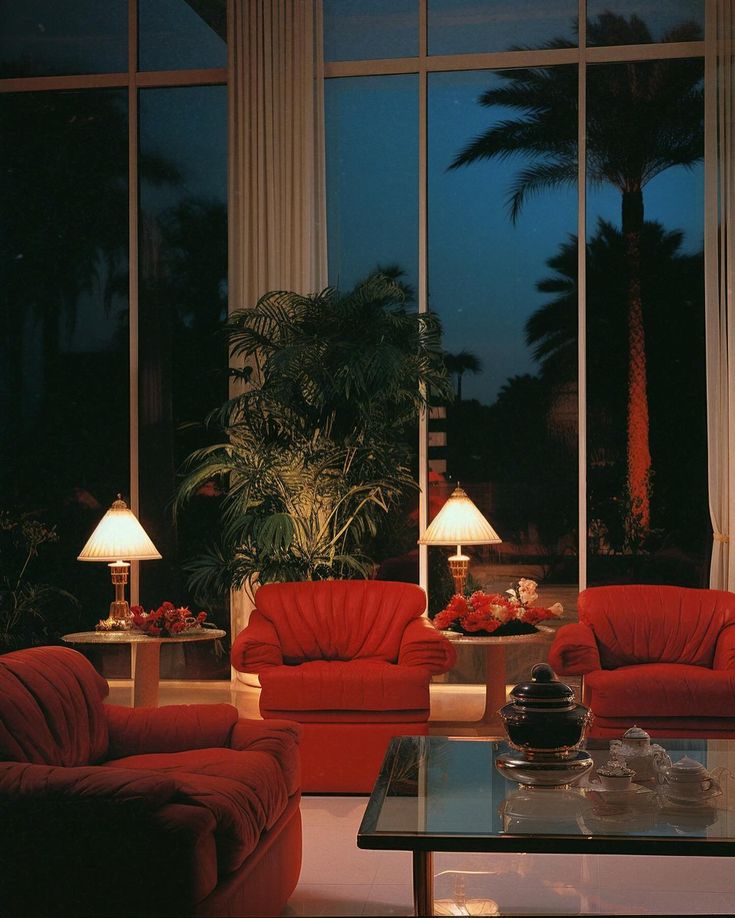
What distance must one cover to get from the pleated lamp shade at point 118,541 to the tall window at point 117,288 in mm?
1740

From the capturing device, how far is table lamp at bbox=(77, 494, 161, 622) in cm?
596

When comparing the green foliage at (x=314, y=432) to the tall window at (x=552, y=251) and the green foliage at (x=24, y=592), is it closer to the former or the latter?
the tall window at (x=552, y=251)

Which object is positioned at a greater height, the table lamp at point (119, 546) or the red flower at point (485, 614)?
the table lamp at point (119, 546)

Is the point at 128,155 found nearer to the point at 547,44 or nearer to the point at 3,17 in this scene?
the point at 3,17

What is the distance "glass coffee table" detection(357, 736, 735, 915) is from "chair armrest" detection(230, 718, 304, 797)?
33 cm

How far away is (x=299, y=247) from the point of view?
755cm

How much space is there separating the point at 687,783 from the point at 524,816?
561 mm

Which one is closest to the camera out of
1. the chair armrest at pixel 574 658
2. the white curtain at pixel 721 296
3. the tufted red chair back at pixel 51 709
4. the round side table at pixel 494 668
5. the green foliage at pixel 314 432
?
the tufted red chair back at pixel 51 709

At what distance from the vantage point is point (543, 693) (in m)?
3.70

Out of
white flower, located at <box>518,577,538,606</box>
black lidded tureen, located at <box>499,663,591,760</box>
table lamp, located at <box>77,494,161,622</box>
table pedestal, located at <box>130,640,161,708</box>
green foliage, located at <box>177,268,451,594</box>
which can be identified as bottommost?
table pedestal, located at <box>130,640,161,708</box>

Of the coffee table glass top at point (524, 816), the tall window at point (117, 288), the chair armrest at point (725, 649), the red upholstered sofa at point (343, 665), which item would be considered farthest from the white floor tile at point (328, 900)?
the tall window at point (117, 288)

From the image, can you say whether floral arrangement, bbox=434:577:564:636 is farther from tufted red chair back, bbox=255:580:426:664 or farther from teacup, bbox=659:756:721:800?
teacup, bbox=659:756:721:800

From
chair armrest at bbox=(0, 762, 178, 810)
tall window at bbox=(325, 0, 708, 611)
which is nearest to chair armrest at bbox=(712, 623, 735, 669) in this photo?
tall window at bbox=(325, 0, 708, 611)

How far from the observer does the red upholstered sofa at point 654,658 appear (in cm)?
527
